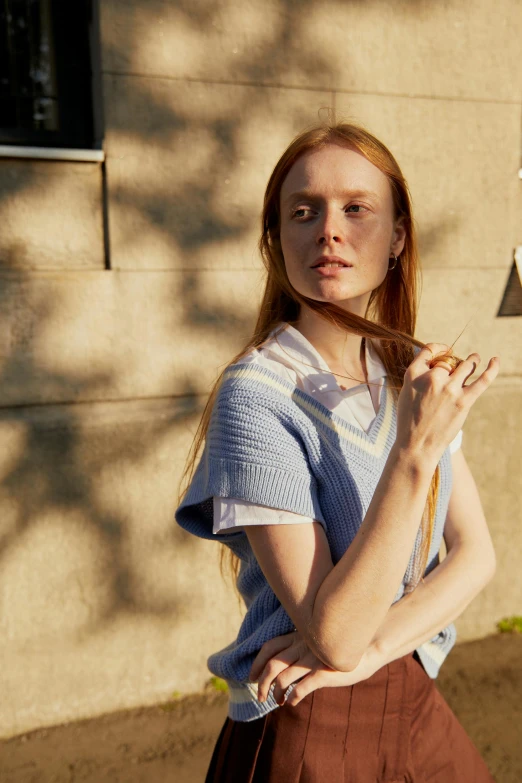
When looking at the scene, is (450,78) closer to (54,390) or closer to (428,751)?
(54,390)

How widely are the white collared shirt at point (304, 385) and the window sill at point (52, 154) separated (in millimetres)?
1707

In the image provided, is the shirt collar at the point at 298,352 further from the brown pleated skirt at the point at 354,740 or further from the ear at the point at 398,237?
the brown pleated skirt at the point at 354,740

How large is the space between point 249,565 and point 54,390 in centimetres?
170

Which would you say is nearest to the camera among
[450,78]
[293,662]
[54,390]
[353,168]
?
[293,662]

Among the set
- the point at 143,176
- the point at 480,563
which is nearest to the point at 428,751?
the point at 480,563

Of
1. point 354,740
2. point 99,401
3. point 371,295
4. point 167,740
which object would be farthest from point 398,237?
point 167,740

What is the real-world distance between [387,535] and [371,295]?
0.76 m

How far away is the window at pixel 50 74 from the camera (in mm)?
3145

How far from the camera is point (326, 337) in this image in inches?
67.6

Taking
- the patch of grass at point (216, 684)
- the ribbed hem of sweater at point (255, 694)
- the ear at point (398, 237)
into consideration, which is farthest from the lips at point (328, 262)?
the patch of grass at point (216, 684)

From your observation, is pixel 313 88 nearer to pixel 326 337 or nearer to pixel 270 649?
pixel 326 337

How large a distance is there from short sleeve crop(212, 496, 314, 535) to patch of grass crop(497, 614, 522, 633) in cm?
297

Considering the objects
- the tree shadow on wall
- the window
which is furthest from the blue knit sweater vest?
the window

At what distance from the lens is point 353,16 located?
11.0 ft
